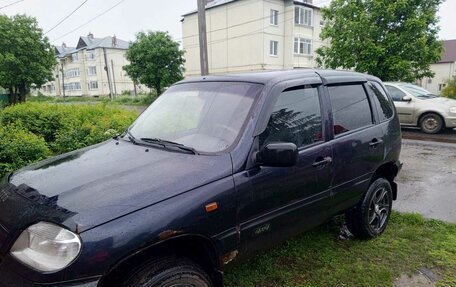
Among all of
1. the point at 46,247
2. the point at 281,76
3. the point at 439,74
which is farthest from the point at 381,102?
the point at 439,74

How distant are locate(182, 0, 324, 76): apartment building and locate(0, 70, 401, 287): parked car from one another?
2851 cm

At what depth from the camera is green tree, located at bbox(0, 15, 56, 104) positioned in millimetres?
25156

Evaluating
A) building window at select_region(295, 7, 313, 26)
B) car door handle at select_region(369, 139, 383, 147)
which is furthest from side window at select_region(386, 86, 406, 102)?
building window at select_region(295, 7, 313, 26)

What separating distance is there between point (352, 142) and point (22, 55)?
29.1m

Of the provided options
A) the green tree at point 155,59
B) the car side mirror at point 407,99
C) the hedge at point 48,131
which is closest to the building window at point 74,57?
the green tree at point 155,59

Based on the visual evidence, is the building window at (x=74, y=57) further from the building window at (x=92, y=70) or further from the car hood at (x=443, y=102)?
the car hood at (x=443, y=102)

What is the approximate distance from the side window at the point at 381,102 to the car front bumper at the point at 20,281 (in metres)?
3.42

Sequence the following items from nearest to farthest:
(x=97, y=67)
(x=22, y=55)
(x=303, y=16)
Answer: (x=22, y=55)
(x=303, y=16)
(x=97, y=67)

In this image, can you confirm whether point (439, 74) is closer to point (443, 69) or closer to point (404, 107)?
point (443, 69)

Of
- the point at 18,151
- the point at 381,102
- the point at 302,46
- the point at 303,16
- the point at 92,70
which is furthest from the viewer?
the point at 92,70

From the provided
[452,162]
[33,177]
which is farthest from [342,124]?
[452,162]

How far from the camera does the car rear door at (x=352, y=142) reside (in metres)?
3.23

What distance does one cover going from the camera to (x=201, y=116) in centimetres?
288

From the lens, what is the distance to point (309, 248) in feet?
12.2
